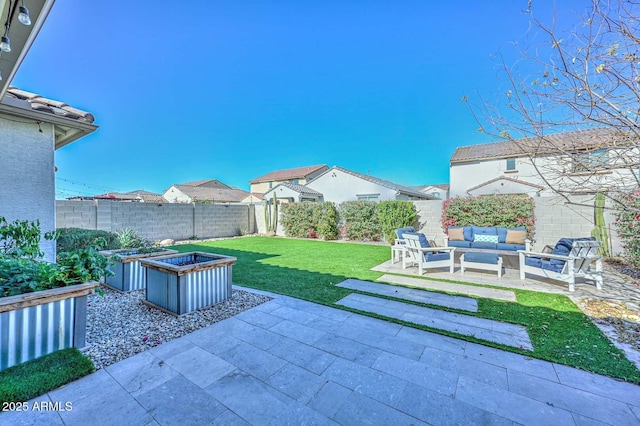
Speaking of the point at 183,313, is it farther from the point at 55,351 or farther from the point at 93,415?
the point at 93,415

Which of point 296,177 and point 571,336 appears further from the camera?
point 296,177

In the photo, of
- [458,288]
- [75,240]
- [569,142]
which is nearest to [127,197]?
[75,240]

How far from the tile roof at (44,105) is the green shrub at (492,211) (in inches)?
449

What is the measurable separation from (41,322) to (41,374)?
1.74 feet

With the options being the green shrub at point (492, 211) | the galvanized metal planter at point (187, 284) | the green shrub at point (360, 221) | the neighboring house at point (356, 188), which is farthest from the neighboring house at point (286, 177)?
the galvanized metal planter at point (187, 284)

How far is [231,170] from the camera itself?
33.1 meters

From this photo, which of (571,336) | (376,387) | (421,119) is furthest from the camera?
(421,119)

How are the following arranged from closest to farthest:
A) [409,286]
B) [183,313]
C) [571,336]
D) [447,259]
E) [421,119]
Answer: [571,336]
[183,313]
[409,286]
[447,259]
[421,119]

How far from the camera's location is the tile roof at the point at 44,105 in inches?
183

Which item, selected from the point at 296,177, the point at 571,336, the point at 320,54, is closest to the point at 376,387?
the point at 571,336

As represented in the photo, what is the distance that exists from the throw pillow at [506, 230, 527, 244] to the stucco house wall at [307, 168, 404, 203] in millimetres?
8679

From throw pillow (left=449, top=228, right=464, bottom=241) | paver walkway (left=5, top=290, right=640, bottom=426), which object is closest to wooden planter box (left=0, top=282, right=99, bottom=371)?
paver walkway (left=5, top=290, right=640, bottom=426)

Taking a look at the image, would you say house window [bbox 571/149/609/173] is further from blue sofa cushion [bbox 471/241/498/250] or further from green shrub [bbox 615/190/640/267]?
green shrub [bbox 615/190/640/267]

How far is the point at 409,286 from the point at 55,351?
213 inches
